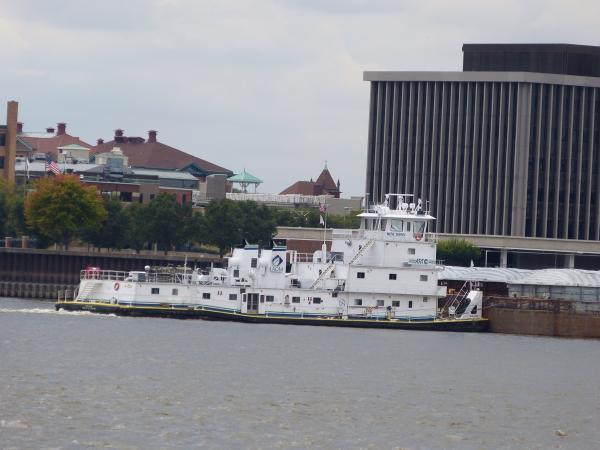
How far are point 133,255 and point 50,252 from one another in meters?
7.05

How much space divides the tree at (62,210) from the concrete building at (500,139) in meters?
45.2

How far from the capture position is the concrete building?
572ft

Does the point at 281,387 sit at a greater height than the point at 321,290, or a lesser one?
Answer: lesser

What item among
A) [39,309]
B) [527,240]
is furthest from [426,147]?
[39,309]

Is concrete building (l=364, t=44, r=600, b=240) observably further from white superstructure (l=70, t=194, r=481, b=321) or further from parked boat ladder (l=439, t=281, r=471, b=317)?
white superstructure (l=70, t=194, r=481, b=321)

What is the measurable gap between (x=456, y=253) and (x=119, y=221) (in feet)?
105

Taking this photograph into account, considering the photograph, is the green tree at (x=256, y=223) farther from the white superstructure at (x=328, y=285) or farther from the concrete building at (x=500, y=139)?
the white superstructure at (x=328, y=285)

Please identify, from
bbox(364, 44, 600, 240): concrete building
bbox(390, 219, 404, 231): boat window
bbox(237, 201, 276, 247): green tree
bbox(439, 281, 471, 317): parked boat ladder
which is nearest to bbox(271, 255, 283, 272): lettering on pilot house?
bbox(390, 219, 404, 231): boat window

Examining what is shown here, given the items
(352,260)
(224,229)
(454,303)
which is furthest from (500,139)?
(352,260)

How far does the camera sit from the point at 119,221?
151125 millimetres

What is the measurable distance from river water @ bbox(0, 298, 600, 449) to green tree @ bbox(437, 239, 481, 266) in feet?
165

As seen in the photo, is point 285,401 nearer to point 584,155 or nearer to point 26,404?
point 26,404

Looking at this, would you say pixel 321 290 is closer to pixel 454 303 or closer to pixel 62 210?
pixel 454 303

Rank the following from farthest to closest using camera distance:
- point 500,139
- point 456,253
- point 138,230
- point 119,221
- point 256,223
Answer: point 500,139
point 256,223
point 119,221
point 138,230
point 456,253
